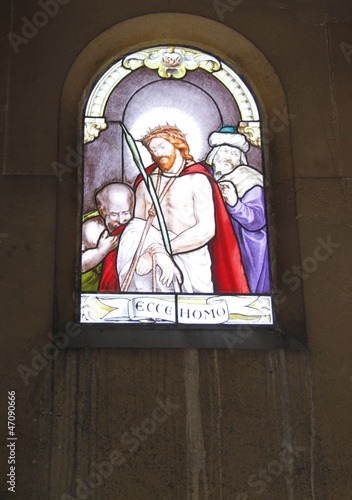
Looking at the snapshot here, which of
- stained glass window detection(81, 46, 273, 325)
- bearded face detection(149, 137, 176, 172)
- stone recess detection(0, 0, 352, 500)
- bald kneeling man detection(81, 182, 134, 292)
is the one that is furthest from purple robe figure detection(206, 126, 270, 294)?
bald kneeling man detection(81, 182, 134, 292)

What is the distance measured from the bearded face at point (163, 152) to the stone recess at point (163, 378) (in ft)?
1.85

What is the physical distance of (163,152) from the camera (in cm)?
542

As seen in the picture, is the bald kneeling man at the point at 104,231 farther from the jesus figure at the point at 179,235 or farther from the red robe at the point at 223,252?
the red robe at the point at 223,252

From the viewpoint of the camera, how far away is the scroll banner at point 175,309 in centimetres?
487

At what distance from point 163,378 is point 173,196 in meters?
1.33

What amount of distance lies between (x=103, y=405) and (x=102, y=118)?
2.03m

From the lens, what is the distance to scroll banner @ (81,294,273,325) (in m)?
4.87

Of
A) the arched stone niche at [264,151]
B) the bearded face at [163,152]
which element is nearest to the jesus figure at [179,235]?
the bearded face at [163,152]

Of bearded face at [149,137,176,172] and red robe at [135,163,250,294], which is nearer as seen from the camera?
red robe at [135,163,250,294]

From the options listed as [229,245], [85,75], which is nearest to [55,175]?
[85,75]

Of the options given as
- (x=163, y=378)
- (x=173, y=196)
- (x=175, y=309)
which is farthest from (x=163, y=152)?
(x=163, y=378)

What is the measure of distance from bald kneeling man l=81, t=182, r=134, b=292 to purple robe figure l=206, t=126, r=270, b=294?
0.66 meters

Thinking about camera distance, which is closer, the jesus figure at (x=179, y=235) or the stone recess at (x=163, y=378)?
the stone recess at (x=163, y=378)

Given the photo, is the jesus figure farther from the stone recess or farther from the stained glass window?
the stone recess
